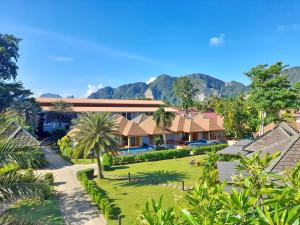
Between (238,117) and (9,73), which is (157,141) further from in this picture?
(9,73)

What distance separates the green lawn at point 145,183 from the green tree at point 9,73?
26.4 meters

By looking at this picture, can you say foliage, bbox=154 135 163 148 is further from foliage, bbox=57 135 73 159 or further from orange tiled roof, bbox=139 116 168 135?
foliage, bbox=57 135 73 159

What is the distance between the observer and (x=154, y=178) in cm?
3061

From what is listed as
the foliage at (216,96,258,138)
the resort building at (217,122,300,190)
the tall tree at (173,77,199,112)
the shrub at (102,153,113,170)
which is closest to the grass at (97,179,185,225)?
the resort building at (217,122,300,190)

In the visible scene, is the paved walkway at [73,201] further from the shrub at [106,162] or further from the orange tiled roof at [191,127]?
the orange tiled roof at [191,127]

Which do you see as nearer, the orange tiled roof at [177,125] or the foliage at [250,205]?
the foliage at [250,205]

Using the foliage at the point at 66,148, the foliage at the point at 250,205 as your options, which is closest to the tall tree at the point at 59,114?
the foliage at the point at 66,148

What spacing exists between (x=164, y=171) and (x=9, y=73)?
A: 40.6 metres

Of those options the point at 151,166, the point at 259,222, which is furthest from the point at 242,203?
the point at 151,166

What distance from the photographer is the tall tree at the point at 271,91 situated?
1416 inches

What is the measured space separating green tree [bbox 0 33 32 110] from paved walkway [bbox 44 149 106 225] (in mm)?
20979

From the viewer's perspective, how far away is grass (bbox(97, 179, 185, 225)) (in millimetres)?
20850

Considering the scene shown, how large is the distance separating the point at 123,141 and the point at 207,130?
15846 mm

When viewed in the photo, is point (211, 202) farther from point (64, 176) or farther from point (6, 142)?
point (64, 176)
